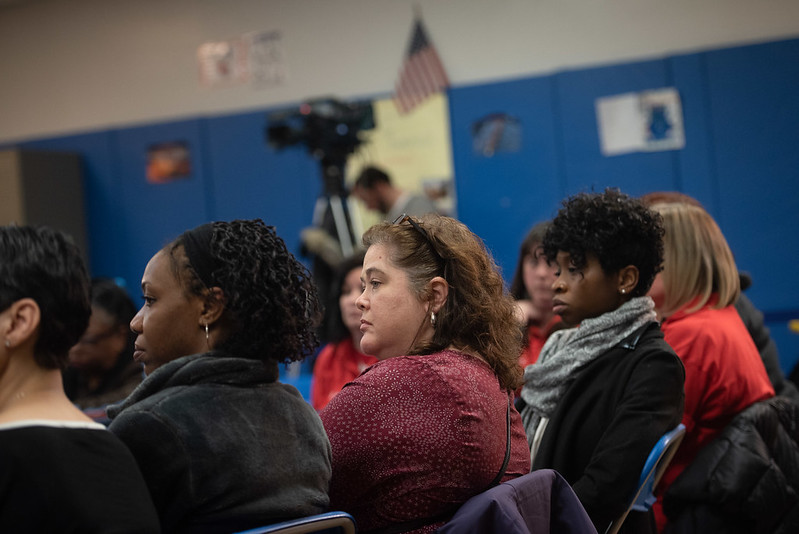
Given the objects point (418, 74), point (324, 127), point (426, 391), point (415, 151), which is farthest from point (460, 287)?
point (418, 74)

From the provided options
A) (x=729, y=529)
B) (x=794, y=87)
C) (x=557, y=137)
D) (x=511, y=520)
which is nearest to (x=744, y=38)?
(x=794, y=87)

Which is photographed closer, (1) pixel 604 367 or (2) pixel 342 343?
(1) pixel 604 367

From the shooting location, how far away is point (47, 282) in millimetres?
965

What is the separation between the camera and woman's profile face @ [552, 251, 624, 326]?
1.77 m

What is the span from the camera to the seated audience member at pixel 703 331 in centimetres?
184

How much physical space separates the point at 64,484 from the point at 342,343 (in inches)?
78.8

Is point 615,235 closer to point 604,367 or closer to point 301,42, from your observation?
point 604,367

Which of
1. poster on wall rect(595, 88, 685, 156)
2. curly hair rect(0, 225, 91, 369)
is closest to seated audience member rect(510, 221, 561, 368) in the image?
curly hair rect(0, 225, 91, 369)

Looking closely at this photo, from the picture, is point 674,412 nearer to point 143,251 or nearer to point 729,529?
point 729,529

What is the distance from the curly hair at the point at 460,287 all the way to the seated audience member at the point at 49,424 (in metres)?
0.63

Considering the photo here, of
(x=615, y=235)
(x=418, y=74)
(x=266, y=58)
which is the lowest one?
(x=615, y=235)

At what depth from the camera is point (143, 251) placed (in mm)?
5512

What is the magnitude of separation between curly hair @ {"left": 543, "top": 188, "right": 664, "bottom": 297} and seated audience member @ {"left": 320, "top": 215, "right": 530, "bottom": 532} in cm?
33

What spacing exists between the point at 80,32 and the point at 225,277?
18.1 ft
